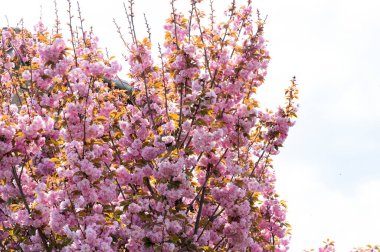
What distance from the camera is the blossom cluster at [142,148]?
5.95m

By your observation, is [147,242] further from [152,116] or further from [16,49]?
[16,49]

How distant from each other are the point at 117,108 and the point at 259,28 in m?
2.57

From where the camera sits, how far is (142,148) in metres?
6.66

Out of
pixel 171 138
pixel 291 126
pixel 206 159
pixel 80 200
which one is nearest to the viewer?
pixel 80 200

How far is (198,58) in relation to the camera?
23.1 ft

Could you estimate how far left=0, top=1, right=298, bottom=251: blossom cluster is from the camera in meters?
5.95

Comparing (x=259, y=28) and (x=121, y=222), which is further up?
(x=259, y=28)

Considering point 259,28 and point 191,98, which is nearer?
point 191,98

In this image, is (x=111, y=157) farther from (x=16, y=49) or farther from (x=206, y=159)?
(x=16, y=49)

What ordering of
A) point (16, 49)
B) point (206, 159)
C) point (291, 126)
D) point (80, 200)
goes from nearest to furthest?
point (80, 200)
point (206, 159)
point (291, 126)
point (16, 49)

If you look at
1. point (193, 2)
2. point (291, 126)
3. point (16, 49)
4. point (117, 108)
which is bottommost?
point (291, 126)

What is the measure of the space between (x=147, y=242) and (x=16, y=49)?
18.5ft

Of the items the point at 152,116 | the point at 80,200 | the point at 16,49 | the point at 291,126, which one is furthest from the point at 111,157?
the point at 16,49

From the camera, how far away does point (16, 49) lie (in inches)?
383
